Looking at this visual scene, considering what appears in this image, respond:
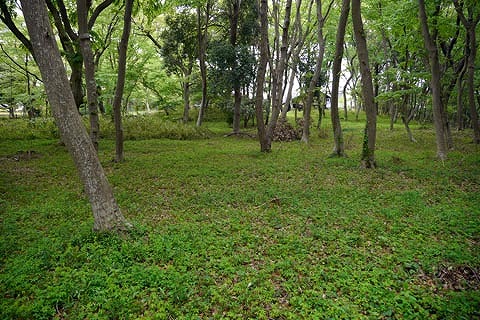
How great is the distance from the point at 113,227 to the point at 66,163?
5.64 m

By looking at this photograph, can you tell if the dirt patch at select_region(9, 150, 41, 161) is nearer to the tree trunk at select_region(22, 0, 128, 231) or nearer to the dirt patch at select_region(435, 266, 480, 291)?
the tree trunk at select_region(22, 0, 128, 231)

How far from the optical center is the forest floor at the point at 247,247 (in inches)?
106

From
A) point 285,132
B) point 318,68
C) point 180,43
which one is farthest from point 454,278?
point 180,43

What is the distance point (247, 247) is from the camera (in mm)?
3760

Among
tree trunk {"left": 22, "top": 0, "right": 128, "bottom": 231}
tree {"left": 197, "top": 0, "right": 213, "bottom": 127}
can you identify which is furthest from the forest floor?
tree {"left": 197, "top": 0, "right": 213, "bottom": 127}

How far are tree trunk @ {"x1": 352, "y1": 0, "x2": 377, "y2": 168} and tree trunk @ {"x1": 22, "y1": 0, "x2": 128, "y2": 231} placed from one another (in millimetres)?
6800

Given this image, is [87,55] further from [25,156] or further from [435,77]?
[435,77]

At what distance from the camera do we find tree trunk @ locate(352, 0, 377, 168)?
23.3 feet

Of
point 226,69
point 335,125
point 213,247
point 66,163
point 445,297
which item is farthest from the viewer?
point 226,69

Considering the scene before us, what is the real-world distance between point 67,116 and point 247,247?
3.03 metres

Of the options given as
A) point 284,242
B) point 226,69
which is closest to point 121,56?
point 284,242

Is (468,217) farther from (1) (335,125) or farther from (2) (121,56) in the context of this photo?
(2) (121,56)

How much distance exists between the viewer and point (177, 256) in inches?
137

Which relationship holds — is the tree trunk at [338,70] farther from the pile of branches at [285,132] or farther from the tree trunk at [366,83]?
the pile of branches at [285,132]
